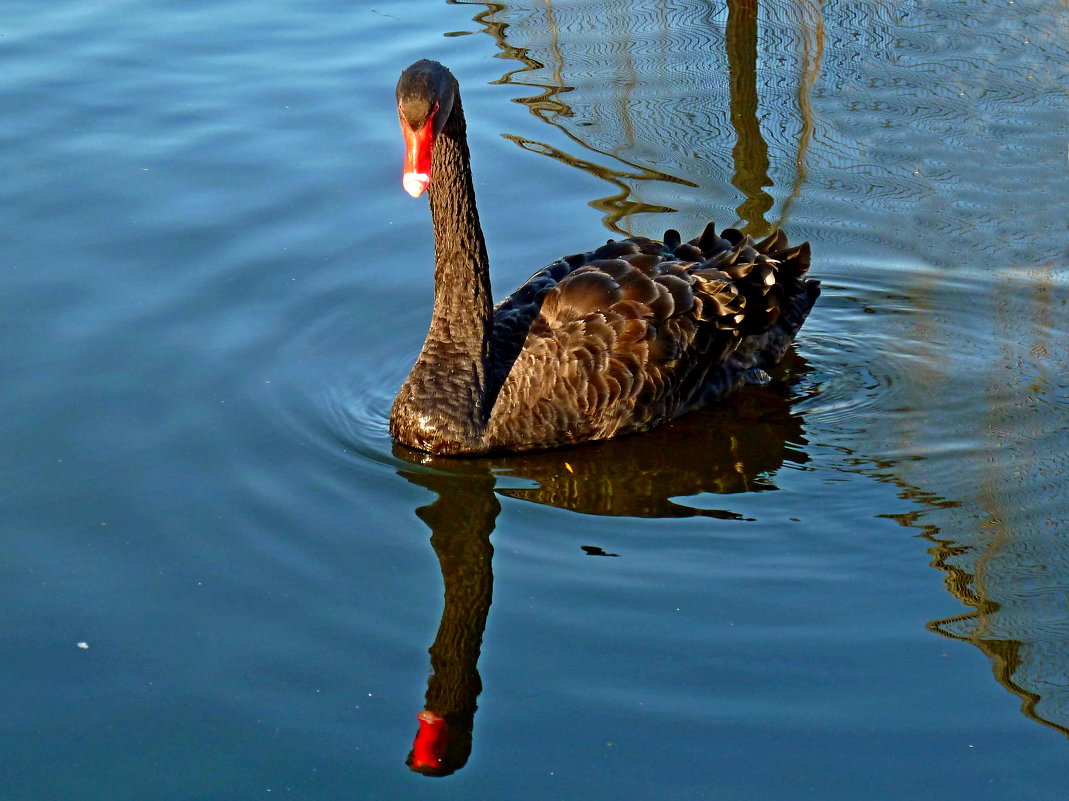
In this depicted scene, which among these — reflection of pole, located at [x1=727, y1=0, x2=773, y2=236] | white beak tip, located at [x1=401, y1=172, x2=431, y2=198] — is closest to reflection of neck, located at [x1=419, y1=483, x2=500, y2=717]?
white beak tip, located at [x1=401, y1=172, x2=431, y2=198]

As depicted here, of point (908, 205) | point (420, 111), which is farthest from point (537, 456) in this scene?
point (908, 205)

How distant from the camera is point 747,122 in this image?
892 cm

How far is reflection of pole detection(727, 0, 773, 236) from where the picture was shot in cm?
804

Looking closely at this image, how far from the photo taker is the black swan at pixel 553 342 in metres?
5.83

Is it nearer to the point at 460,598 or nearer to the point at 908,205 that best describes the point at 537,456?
the point at 460,598

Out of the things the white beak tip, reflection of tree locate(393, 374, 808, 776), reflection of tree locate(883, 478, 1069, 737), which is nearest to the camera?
reflection of tree locate(883, 478, 1069, 737)

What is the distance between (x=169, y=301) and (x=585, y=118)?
10.8ft

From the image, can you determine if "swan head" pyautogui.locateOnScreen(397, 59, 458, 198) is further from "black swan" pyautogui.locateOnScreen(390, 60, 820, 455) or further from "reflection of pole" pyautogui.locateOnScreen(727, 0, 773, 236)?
"reflection of pole" pyautogui.locateOnScreen(727, 0, 773, 236)

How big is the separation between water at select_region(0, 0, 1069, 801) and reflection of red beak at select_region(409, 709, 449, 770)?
0.05 m

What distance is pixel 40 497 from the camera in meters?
5.45

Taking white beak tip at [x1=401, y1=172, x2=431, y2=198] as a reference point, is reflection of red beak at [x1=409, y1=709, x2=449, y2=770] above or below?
below

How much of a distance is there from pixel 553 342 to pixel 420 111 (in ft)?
3.81

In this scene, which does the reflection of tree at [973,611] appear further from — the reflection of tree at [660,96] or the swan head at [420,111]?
the reflection of tree at [660,96]

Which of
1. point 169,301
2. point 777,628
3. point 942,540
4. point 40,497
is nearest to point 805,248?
point 942,540
